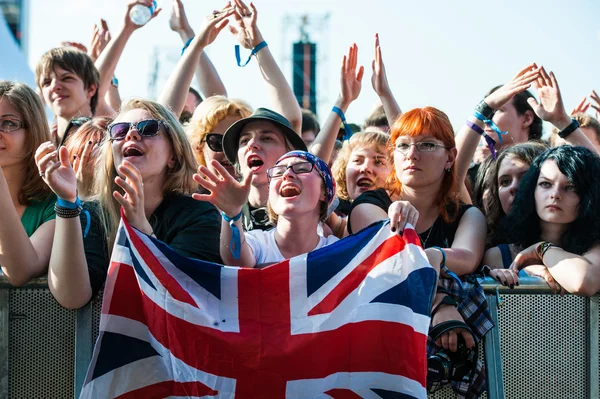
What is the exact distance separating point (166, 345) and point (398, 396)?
92 centimetres

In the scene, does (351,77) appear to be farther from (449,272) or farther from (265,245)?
(449,272)

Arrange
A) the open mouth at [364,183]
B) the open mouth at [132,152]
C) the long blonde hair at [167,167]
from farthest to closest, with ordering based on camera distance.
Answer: the open mouth at [364,183], the long blonde hair at [167,167], the open mouth at [132,152]

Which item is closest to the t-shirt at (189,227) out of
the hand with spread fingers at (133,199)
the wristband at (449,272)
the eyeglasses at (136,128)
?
the hand with spread fingers at (133,199)

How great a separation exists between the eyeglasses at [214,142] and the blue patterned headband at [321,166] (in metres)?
1.13

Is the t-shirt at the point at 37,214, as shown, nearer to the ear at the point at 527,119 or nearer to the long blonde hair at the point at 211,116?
the long blonde hair at the point at 211,116

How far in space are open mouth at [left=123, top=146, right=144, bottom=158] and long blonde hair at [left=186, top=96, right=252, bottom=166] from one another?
3.26ft

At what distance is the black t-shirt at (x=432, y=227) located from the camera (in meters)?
4.27

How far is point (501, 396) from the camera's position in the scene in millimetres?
3465

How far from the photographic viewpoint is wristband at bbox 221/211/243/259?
3.49m

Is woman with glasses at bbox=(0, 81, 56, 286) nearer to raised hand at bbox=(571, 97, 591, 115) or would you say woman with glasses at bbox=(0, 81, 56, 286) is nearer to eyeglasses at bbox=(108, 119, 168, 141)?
eyeglasses at bbox=(108, 119, 168, 141)

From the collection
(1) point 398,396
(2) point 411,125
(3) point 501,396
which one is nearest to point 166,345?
(1) point 398,396

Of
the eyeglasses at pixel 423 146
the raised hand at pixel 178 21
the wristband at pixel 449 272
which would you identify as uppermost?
the raised hand at pixel 178 21

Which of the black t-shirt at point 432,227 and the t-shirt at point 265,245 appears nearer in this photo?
the t-shirt at point 265,245

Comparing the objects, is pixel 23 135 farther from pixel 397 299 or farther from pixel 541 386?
pixel 541 386
